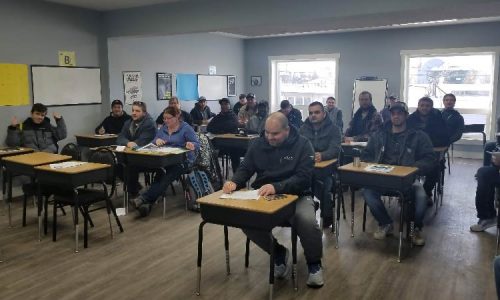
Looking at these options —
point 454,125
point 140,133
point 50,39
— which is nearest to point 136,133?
point 140,133

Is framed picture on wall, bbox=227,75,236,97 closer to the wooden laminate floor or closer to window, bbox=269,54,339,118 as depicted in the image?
window, bbox=269,54,339,118

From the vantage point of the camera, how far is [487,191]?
4332 mm

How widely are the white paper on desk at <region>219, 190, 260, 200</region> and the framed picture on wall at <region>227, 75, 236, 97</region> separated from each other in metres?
7.83

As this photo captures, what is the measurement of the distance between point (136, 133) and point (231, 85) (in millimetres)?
5345

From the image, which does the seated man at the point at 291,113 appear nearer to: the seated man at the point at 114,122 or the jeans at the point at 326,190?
the seated man at the point at 114,122

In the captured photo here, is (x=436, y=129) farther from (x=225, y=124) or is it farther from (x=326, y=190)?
(x=225, y=124)

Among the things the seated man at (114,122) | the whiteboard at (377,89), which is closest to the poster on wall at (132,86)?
the seated man at (114,122)

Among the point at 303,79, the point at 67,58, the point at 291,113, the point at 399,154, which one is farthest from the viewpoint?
the point at 303,79

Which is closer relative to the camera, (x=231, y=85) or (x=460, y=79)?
(x=460, y=79)

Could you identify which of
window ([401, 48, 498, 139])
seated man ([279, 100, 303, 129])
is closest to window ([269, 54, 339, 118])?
window ([401, 48, 498, 139])

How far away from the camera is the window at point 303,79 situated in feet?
34.9

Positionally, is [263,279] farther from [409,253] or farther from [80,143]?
[80,143]

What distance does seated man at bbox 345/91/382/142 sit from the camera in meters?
6.14

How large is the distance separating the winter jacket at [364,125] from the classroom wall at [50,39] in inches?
158
